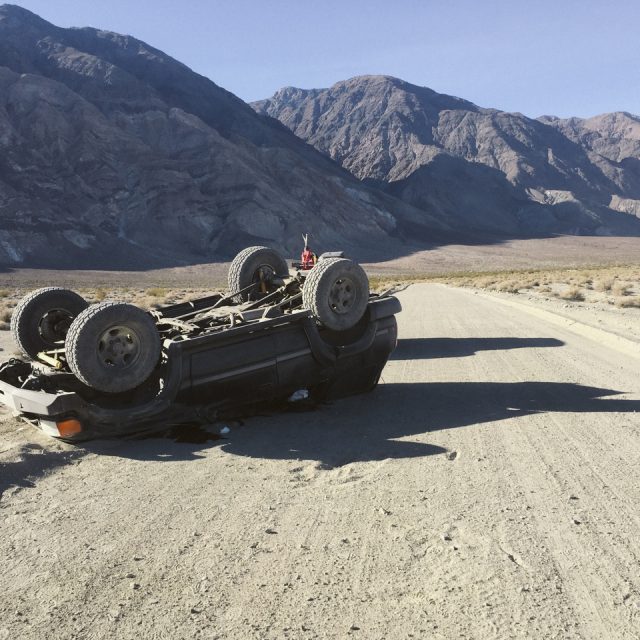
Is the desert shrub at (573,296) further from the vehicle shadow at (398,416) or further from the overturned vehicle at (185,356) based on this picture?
the overturned vehicle at (185,356)

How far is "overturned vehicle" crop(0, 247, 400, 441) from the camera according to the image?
5148 millimetres

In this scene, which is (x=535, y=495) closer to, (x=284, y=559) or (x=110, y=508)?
(x=284, y=559)

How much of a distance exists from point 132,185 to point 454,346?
88083 mm

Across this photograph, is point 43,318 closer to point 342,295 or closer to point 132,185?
point 342,295

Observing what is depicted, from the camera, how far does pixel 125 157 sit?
9412 centimetres

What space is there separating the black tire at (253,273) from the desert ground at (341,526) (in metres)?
2.22

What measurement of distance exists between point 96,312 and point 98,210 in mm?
87680

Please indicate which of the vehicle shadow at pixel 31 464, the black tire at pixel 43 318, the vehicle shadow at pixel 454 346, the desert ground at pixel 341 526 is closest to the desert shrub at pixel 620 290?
the vehicle shadow at pixel 454 346

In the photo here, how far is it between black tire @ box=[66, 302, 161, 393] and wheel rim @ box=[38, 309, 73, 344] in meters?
1.71

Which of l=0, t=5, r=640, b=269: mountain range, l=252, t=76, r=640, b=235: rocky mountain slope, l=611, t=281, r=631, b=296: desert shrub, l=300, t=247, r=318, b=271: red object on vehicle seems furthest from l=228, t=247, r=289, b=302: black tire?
l=252, t=76, r=640, b=235: rocky mountain slope

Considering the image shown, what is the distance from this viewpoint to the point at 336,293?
6.76 meters

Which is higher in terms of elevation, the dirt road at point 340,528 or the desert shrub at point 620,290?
the dirt road at point 340,528

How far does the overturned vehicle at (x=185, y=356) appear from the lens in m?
5.15

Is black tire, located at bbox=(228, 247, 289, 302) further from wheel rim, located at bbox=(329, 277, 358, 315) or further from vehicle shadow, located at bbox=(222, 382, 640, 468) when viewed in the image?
vehicle shadow, located at bbox=(222, 382, 640, 468)
